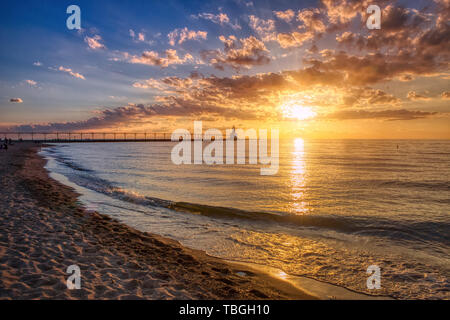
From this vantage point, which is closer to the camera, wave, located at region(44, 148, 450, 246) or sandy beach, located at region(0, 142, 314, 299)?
sandy beach, located at region(0, 142, 314, 299)

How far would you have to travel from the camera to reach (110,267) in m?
7.00

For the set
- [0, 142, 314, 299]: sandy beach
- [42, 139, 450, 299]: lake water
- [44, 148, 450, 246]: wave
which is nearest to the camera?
[0, 142, 314, 299]: sandy beach

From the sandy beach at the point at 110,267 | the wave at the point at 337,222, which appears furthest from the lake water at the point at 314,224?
the sandy beach at the point at 110,267

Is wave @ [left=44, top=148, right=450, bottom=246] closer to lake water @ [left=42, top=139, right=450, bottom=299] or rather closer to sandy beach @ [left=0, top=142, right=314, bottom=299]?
lake water @ [left=42, top=139, right=450, bottom=299]

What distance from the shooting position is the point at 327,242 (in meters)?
10.7

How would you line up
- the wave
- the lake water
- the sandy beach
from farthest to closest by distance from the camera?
the wave, the lake water, the sandy beach

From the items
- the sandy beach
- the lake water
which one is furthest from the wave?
the sandy beach

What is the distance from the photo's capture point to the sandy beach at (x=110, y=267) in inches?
226

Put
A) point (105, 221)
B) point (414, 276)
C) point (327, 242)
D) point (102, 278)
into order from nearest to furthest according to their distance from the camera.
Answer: point (102, 278), point (414, 276), point (327, 242), point (105, 221)

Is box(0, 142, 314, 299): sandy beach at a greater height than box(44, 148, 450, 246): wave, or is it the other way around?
box(0, 142, 314, 299): sandy beach

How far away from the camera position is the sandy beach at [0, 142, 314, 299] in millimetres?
5738
